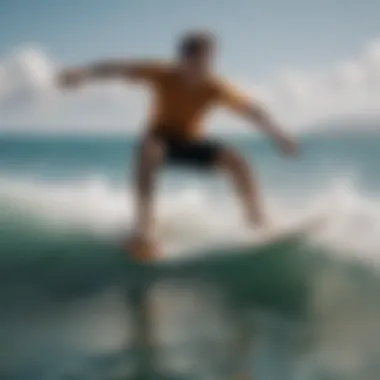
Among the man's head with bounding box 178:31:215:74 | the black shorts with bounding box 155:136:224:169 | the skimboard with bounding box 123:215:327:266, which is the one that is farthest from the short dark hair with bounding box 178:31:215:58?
the skimboard with bounding box 123:215:327:266

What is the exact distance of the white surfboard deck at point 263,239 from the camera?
139 centimetres

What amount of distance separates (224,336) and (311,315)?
0.15 metres

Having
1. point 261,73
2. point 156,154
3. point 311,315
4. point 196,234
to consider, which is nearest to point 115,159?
point 156,154

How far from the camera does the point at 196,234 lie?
4.60 ft

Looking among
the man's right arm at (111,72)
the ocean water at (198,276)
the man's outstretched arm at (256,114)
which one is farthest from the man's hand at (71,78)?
the man's outstretched arm at (256,114)

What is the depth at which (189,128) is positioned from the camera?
→ 1386 mm

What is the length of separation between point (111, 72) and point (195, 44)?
16cm

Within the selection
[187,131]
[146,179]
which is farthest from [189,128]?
[146,179]

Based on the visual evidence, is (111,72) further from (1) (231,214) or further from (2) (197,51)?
(1) (231,214)

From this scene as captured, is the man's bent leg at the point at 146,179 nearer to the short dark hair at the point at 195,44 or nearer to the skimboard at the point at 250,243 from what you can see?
the skimboard at the point at 250,243

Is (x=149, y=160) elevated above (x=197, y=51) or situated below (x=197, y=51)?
below

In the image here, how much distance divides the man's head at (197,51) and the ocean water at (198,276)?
15 cm

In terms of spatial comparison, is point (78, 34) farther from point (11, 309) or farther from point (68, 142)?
point (11, 309)

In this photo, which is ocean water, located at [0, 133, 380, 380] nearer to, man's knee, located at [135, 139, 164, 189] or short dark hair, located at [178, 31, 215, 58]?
man's knee, located at [135, 139, 164, 189]
